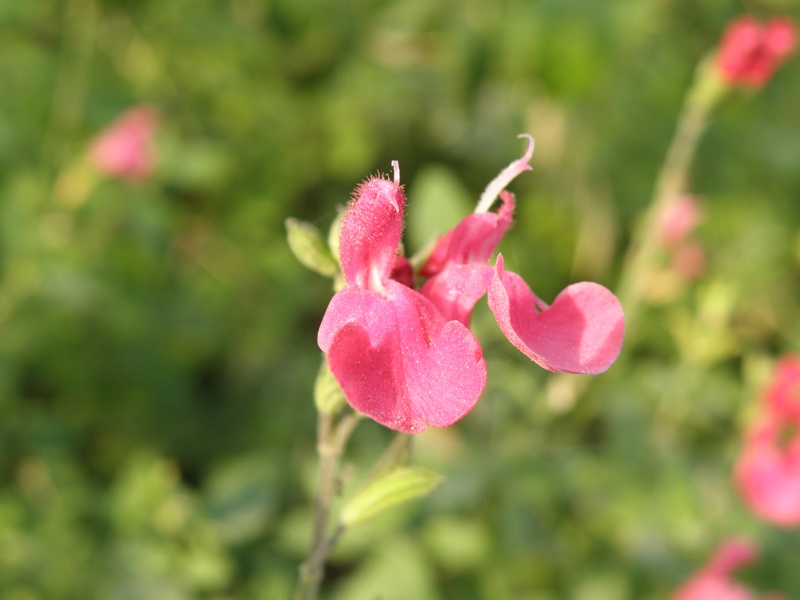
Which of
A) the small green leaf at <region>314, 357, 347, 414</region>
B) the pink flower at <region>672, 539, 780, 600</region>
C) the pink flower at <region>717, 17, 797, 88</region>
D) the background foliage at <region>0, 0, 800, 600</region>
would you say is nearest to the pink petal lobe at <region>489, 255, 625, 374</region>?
the small green leaf at <region>314, 357, 347, 414</region>

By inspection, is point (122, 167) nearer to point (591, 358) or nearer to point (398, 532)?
point (398, 532)

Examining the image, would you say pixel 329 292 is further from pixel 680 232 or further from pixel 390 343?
pixel 390 343

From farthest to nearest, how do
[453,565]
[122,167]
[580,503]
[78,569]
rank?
[122,167], [580,503], [453,565], [78,569]

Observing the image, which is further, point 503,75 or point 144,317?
point 503,75

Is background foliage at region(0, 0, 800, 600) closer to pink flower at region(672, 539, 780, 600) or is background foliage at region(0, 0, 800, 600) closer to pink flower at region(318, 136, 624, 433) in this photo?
pink flower at region(672, 539, 780, 600)

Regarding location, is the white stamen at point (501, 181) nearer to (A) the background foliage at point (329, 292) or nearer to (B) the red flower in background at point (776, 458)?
(A) the background foliage at point (329, 292)

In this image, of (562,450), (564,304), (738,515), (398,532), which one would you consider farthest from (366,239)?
(738,515)
